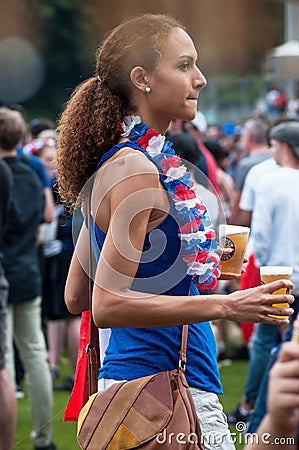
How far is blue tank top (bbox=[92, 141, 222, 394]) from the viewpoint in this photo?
7.68 ft

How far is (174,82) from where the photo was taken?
98.2 inches

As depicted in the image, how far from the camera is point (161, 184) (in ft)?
7.76

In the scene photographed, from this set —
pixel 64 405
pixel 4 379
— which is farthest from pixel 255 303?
pixel 64 405

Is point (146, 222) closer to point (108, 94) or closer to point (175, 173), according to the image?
point (175, 173)

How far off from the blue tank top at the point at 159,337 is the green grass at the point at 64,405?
196 centimetres

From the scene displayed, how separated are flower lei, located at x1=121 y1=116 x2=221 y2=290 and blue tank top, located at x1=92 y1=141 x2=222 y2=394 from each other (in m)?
0.03

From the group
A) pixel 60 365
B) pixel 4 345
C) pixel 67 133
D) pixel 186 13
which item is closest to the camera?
pixel 186 13

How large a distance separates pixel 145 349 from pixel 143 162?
48cm

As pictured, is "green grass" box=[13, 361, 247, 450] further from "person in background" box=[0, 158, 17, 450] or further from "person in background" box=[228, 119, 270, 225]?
"person in background" box=[228, 119, 270, 225]

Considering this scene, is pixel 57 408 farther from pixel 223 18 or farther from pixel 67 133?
pixel 223 18

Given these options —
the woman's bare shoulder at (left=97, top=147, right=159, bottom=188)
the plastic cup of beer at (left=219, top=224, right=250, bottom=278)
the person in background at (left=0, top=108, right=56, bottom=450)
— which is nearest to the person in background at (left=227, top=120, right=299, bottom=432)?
the person in background at (left=0, top=108, right=56, bottom=450)

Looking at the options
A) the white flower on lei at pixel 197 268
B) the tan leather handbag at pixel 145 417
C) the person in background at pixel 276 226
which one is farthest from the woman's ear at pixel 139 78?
the person in background at pixel 276 226

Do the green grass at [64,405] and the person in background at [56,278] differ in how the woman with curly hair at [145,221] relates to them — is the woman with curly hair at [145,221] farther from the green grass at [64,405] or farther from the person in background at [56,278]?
the person in background at [56,278]

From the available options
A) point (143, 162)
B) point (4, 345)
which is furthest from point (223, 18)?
point (4, 345)
